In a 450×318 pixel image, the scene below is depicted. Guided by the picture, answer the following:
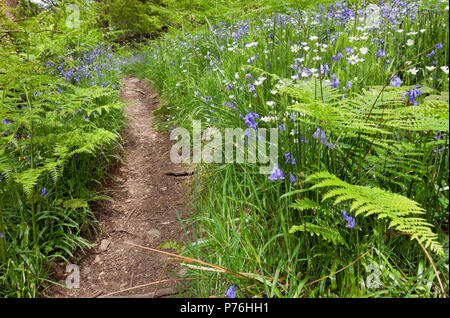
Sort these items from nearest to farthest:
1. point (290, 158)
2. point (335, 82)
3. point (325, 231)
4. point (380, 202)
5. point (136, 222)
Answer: point (380, 202), point (325, 231), point (290, 158), point (335, 82), point (136, 222)

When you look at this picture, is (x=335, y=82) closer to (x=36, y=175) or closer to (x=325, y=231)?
(x=325, y=231)

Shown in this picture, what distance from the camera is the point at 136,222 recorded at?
257 centimetres

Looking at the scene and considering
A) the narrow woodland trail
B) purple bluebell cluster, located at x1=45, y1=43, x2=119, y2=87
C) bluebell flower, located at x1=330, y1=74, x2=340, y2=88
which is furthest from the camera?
purple bluebell cluster, located at x1=45, y1=43, x2=119, y2=87

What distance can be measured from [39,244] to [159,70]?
440 centimetres

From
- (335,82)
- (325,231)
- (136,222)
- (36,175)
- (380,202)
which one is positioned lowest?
(136,222)

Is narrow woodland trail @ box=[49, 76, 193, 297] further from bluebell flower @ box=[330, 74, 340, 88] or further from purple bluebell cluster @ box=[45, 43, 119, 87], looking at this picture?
bluebell flower @ box=[330, 74, 340, 88]

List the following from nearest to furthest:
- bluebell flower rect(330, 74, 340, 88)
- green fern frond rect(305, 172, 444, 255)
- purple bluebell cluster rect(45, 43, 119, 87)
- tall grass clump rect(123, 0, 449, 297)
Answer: green fern frond rect(305, 172, 444, 255)
tall grass clump rect(123, 0, 449, 297)
bluebell flower rect(330, 74, 340, 88)
purple bluebell cluster rect(45, 43, 119, 87)

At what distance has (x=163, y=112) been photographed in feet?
14.9

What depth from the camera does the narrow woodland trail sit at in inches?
75.7

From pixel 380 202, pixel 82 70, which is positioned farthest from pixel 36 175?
pixel 82 70

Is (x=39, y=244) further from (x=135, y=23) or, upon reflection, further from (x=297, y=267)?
(x=135, y=23)

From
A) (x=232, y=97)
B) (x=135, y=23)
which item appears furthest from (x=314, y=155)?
(x=135, y=23)

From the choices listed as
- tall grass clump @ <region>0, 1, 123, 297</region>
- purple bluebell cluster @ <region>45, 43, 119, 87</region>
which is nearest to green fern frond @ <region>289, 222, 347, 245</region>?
tall grass clump @ <region>0, 1, 123, 297</region>

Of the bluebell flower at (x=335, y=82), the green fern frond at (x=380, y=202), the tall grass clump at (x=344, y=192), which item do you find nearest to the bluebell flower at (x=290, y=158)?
the tall grass clump at (x=344, y=192)
